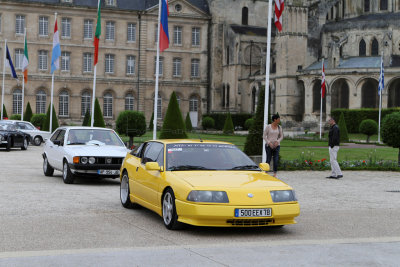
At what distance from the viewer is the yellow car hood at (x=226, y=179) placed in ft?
26.7

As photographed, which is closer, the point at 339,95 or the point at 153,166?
the point at 153,166

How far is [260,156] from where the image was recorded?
63.2 ft

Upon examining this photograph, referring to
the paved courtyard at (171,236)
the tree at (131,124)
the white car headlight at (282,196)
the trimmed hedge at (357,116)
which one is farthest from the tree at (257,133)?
the trimmed hedge at (357,116)

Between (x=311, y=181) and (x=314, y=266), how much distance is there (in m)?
9.61

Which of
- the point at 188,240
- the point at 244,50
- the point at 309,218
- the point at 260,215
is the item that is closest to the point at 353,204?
the point at 309,218

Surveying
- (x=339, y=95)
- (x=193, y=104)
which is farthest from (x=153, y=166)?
(x=193, y=104)

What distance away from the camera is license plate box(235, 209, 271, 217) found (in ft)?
25.8

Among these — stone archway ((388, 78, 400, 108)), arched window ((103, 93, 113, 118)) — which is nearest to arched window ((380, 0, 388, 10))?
stone archway ((388, 78, 400, 108))

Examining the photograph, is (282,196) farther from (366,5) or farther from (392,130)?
(366,5)

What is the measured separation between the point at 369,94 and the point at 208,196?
154ft

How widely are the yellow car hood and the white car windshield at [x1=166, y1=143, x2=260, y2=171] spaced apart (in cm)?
25

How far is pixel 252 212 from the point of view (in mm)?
7914

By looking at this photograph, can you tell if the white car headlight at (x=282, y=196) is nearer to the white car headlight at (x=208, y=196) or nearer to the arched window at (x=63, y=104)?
the white car headlight at (x=208, y=196)

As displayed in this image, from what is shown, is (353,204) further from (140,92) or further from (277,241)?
(140,92)
